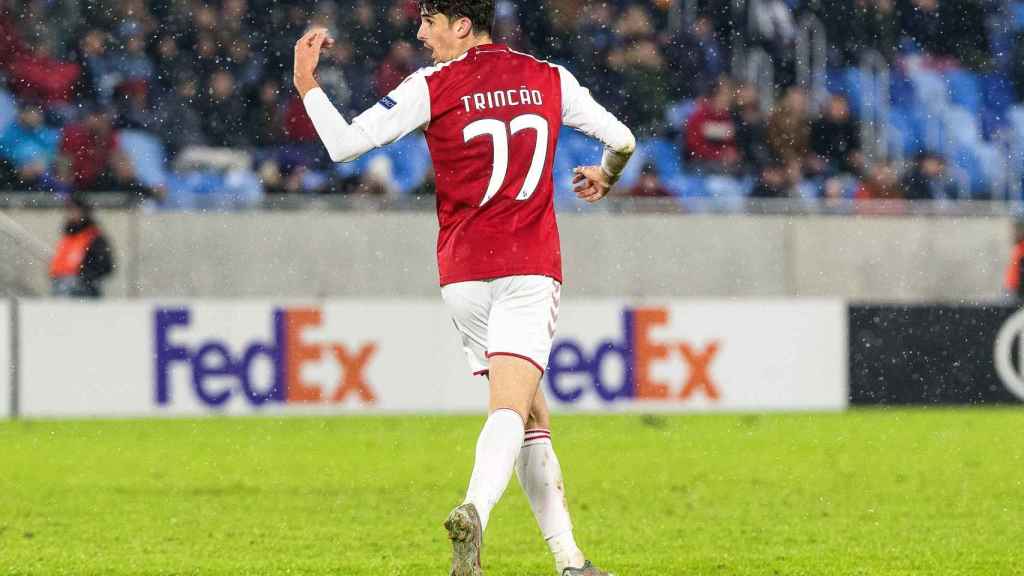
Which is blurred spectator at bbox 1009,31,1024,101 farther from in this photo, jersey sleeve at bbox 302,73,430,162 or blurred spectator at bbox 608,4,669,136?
jersey sleeve at bbox 302,73,430,162

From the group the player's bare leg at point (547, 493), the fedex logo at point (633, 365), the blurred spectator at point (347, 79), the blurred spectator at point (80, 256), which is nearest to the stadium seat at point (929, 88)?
the fedex logo at point (633, 365)

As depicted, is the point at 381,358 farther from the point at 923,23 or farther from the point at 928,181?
the point at 923,23

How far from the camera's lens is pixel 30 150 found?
1577 centimetres

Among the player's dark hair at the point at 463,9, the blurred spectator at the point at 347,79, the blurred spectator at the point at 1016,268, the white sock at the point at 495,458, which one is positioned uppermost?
the blurred spectator at the point at 347,79

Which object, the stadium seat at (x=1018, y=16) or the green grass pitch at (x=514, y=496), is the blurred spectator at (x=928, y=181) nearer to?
the stadium seat at (x=1018, y=16)

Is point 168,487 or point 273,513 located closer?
point 273,513

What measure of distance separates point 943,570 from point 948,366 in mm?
9938

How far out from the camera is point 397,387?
14883 millimetres

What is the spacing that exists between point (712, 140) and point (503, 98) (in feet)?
41.3

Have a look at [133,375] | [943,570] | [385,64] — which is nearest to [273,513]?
[943,570]

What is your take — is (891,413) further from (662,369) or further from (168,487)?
(168,487)

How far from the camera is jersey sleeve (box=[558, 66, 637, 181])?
17.6ft

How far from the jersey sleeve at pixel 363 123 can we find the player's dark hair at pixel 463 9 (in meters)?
0.26

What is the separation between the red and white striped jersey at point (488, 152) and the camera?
5137 millimetres
